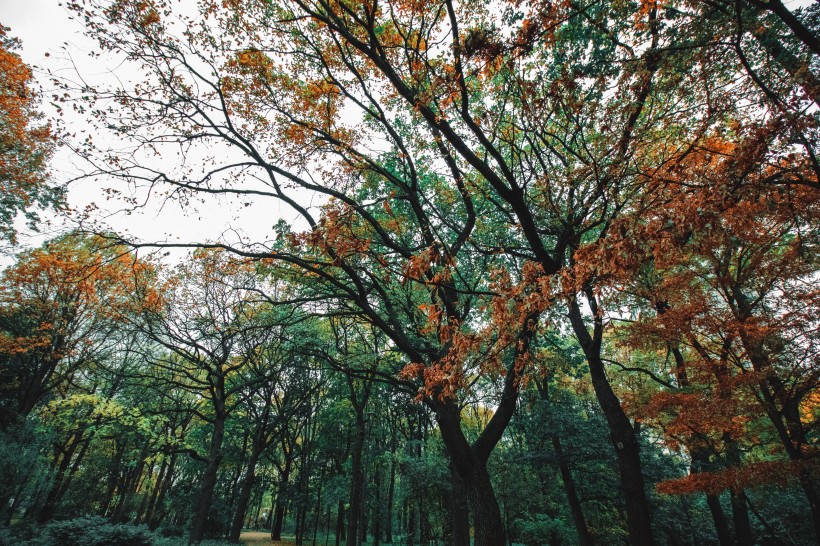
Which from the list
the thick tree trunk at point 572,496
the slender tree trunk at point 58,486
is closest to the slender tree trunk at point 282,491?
the slender tree trunk at point 58,486

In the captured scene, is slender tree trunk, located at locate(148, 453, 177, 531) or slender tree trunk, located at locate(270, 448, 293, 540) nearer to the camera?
slender tree trunk, located at locate(270, 448, 293, 540)

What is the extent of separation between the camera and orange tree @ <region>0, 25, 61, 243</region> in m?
10.7

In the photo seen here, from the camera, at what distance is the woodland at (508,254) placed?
12.8 feet

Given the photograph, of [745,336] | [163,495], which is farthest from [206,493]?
[163,495]

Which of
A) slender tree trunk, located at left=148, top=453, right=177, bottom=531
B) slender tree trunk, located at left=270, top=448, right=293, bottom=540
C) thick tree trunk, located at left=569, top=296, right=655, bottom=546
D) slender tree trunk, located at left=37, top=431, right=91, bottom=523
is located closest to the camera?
thick tree trunk, located at left=569, top=296, right=655, bottom=546

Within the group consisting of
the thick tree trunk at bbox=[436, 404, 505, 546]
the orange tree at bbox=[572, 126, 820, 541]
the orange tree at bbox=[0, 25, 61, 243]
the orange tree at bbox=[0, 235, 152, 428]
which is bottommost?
the thick tree trunk at bbox=[436, 404, 505, 546]

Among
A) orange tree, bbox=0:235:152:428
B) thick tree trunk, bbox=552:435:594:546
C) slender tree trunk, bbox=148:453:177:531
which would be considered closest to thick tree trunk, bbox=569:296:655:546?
thick tree trunk, bbox=552:435:594:546

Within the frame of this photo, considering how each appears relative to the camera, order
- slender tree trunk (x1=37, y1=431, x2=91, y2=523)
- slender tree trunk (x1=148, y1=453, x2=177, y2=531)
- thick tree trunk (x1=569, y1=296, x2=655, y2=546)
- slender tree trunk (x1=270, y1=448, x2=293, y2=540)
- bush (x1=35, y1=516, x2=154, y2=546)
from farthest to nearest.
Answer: slender tree trunk (x1=148, y1=453, x2=177, y2=531) → slender tree trunk (x1=270, y1=448, x2=293, y2=540) → slender tree trunk (x1=37, y1=431, x2=91, y2=523) → bush (x1=35, y1=516, x2=154, y2=546) → thick tree trunk (x1=569, y1=296, x2=655, y2=546)

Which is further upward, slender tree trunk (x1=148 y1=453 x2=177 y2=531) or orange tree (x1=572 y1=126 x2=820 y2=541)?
orange tree (x1=572 y1=126 x2=820 y2=541)

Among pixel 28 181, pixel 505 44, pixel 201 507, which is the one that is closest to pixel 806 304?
pixel 505 44

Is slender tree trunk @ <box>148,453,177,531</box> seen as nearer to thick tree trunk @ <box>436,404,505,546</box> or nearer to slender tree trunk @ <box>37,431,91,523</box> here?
slender tree trunk @ <box>37,431,91,523</box>

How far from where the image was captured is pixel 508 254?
8.64 m

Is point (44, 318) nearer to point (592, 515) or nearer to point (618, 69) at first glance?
point (618, 69)

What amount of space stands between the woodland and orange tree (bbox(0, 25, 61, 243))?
85 mm
